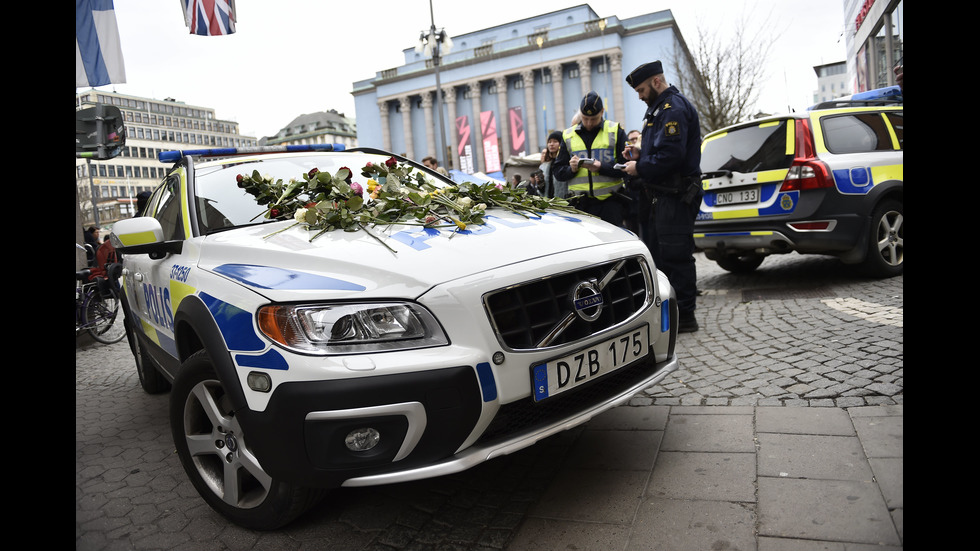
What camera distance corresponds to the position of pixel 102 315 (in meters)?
7.98

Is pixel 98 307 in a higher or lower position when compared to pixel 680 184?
lower

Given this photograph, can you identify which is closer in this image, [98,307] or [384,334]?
[384,334]

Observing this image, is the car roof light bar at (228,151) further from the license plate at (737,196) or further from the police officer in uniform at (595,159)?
the license plate at (737,196)

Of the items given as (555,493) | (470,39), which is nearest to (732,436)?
(555,493)

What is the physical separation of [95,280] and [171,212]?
5692 millimetres

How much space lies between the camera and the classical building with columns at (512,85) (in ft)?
188

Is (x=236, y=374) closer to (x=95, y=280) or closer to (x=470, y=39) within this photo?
(x=95, y=280)

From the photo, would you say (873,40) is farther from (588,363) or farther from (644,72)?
(588,363)

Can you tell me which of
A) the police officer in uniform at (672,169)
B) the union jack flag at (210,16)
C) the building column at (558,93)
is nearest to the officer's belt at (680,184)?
the police officer in uniform at (672,169)

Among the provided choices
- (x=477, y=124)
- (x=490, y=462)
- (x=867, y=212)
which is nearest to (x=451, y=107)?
(x=477, y=124)

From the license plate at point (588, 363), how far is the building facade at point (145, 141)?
4201 inches

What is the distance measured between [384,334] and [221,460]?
3.39 feet

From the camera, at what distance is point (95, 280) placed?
821 cm
